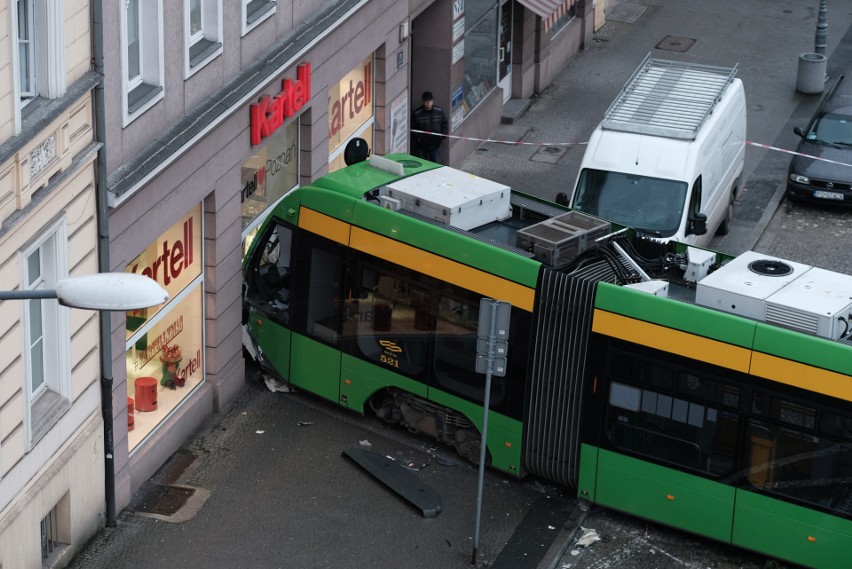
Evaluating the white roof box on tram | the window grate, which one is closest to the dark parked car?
the white roof box on tram

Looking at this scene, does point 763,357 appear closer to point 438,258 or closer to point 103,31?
point 438,258

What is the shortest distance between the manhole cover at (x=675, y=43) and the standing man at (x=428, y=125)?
9.58 meters

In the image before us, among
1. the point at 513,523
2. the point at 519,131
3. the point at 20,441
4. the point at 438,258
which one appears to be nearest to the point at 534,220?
the point at 438,258

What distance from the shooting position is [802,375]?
1525 cm

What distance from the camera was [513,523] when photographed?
17219 millimetres

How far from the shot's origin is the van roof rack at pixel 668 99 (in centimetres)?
2277

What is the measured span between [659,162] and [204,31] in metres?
A: 7.30

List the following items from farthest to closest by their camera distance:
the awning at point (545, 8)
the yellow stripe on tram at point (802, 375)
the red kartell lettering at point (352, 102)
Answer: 1. the awning at point (545, 8)
2. the red kartell lettering at point (352, 102)
3. the yellow stripe on tram at point (802, 375)

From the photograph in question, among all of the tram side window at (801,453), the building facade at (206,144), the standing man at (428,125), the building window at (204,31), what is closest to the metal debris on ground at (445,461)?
the building facade at (206,144)

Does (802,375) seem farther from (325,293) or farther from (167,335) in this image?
(167,335)

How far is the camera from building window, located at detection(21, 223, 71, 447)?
14.8 meters

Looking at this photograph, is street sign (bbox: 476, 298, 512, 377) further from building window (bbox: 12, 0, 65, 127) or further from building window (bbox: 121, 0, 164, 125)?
building window (bbox: 12, 0, 65, 127)

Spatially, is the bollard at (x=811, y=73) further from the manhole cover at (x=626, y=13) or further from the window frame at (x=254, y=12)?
the window frame at (x=254, y=12)

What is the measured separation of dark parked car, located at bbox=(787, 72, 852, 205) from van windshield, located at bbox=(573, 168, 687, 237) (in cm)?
459
